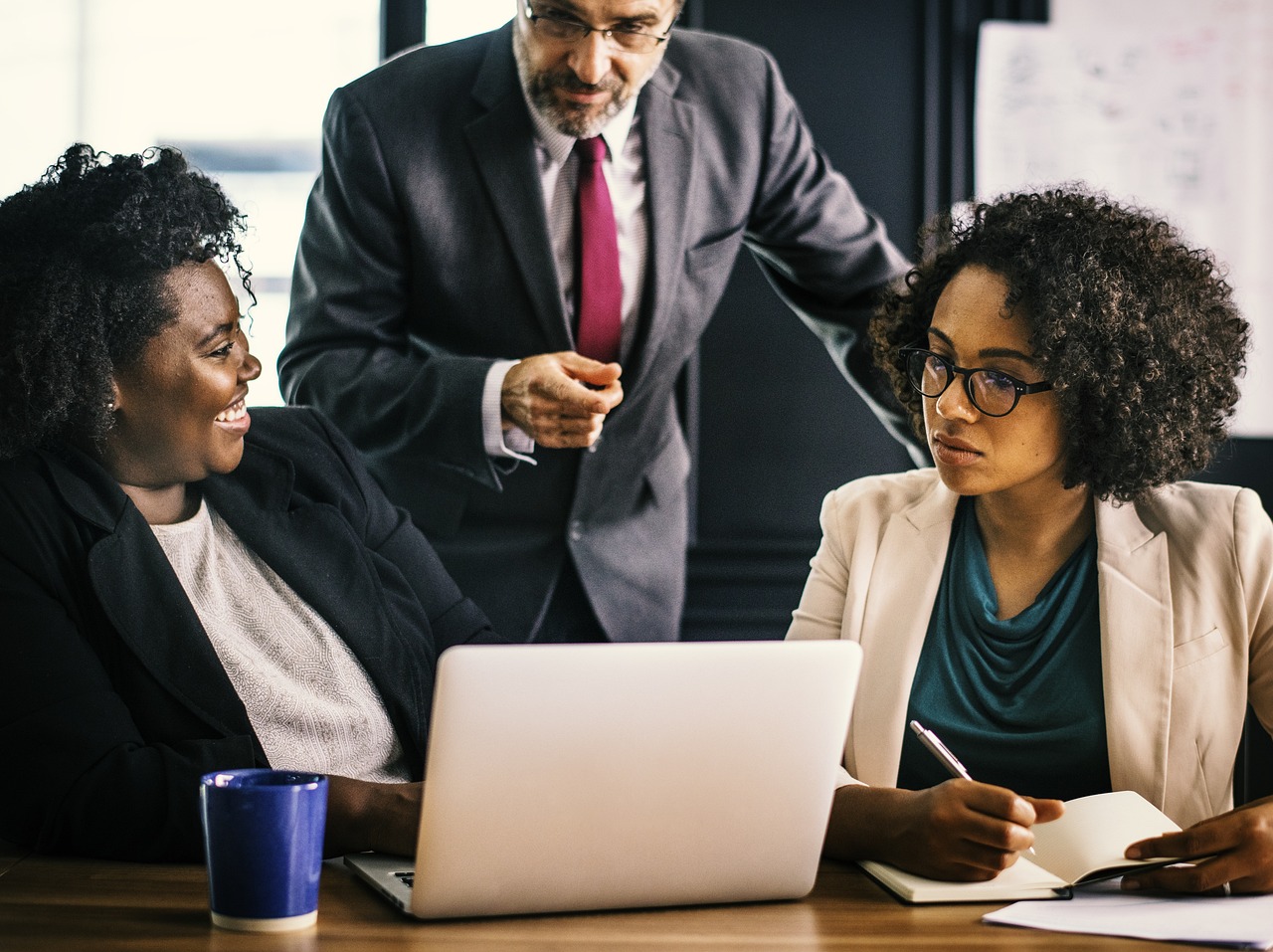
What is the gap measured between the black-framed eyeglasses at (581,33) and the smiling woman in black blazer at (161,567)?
68 centimetres

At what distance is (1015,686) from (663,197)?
1.13 m

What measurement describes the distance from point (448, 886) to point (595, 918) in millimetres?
122

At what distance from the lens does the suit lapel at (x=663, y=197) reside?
95.4 inches

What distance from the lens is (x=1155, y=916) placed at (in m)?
1.13

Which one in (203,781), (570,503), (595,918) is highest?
(570,503)

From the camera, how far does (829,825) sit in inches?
50.9

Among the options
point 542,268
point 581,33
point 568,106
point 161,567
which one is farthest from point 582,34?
point 161,567

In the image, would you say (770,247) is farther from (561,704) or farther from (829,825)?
(561,704)

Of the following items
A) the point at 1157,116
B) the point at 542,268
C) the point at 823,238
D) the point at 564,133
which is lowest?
the point at 542,268

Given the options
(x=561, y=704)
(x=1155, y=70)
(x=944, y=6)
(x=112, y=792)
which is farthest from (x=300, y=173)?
(x=561, y=704)

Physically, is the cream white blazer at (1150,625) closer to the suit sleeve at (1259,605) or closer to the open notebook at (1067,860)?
the suit sleeve at (1259,605)

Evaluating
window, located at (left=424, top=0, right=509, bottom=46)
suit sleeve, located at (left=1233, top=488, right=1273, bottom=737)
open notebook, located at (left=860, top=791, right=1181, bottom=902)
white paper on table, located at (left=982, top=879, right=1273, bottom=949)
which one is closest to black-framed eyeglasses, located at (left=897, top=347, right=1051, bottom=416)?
suit sleeve, located at (left=1233, top=488, right=1273, bottom=737)

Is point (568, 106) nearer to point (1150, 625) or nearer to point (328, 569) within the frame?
point (328, 569)

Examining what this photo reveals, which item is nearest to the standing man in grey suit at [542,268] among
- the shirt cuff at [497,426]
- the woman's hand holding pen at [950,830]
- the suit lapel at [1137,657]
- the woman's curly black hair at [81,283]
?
the shirt cuff at [497,426]
